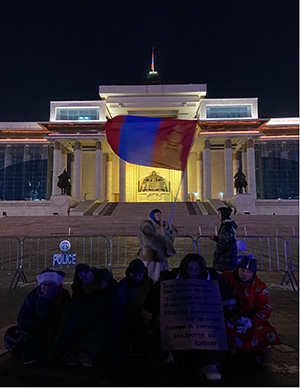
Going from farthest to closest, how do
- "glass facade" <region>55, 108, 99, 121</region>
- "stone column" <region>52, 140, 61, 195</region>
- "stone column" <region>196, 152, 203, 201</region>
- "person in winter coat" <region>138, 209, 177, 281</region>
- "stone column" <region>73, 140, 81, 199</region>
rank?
"stone column" <region>196, 152, 203, 201</region> → "glass facade" <region>55, 108, 99, 121</region> → "stone column" <region>73, 140, 81, 199</region> → "stone column" <region>52, 140, 61, 195</region> → "person in winter coat" <region>138, 209, 177, 281</region>

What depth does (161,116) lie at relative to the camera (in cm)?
3241

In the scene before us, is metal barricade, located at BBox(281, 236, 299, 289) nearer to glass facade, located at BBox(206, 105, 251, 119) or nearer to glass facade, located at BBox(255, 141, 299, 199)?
glass facade, located at BBox(206, 105, 251, 119)

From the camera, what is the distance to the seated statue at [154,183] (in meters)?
32.4

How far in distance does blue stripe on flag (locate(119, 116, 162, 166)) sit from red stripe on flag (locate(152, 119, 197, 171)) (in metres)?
0.12

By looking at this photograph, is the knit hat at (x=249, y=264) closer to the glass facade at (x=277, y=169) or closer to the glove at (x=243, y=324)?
the glove at (x=243, y=324)

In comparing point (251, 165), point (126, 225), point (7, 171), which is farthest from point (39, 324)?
point (7, 171)

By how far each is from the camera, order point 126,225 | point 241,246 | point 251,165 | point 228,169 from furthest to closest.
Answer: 1. point 228,169
2. point 251,165
3. point 126,225
4. point 241,246

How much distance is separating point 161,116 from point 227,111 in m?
7.78

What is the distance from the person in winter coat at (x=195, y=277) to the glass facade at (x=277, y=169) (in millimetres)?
36860

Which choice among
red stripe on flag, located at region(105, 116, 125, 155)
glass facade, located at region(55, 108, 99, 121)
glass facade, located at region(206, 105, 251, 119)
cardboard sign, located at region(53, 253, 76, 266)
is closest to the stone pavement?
red stripe on flag, located at region(105, 116, 125, 155)

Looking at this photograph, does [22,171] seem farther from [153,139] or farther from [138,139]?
[153,139]

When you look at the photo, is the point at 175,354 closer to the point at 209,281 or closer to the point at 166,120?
the point at 209,281

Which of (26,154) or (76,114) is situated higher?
(76,114)

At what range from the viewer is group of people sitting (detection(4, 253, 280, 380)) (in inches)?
106
